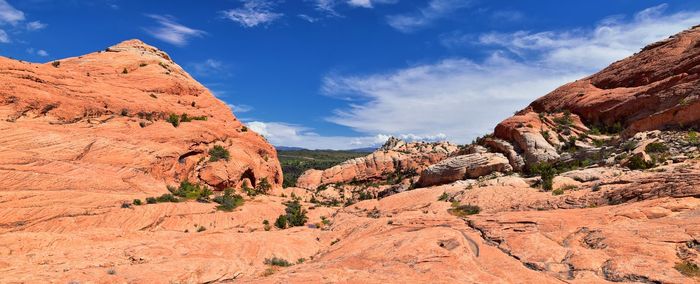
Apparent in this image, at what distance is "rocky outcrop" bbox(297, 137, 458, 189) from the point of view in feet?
259

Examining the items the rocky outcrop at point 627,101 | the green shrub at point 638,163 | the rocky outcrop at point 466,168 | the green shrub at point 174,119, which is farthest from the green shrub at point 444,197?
the green shrub at point 174,119

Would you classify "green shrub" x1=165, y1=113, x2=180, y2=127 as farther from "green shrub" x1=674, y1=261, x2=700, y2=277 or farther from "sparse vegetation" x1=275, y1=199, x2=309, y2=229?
"green shrub" x1=674, y1=261, x2=700, y2=277

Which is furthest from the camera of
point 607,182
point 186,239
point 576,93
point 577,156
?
point 576,93

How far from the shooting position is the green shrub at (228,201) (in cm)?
2889

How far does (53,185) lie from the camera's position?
72.5 ft

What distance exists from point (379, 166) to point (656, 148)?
55.7 m

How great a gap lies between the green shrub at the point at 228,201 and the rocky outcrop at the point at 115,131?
123 inches

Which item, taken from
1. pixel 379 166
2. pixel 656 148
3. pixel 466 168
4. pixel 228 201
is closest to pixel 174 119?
pixel 228 201

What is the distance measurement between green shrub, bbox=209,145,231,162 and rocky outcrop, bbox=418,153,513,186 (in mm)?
25370

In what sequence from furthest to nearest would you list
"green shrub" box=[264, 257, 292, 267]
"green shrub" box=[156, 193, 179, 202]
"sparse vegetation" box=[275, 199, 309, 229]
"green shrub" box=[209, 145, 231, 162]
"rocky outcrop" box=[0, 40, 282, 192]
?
1. "green shrub" box=[209, 145, 231, 162]
2. "sparse vegetation" box=[275, 199, 309, 229]
3. "green shrub" box=[156, 193, 179, 202]
4. "rocky outcrop" box=[0, 40, 282, 192]
5. "green shrub" box=[264, 257, 292, 267]

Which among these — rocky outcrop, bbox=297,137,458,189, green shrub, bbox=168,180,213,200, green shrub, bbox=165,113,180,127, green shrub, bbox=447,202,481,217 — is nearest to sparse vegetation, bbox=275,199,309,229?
green shrub, bbox=168,180,213,200

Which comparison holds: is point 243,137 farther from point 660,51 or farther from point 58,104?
point 660,51

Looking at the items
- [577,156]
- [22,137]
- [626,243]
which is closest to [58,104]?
[22,137]

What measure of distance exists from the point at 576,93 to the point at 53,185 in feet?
187
